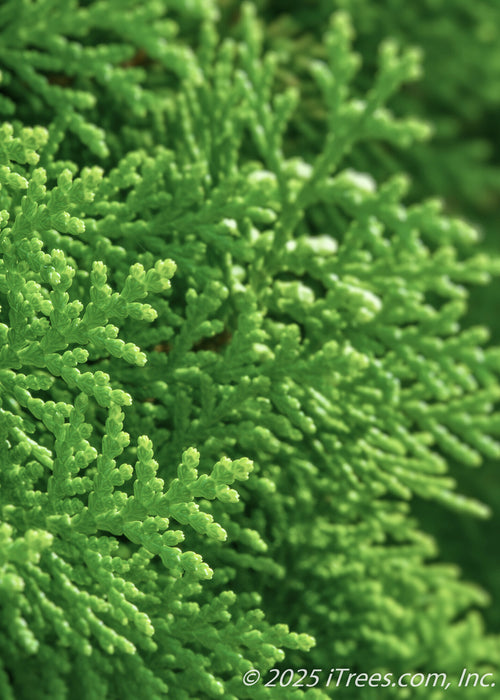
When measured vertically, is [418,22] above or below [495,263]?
above

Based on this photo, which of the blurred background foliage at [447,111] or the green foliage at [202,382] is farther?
the blurred background foliage at [447,111]

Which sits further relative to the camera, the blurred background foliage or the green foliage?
the blurred background foliage

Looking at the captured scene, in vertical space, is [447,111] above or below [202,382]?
above

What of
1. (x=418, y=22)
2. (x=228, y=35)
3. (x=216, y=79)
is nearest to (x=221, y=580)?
(x=216, y=79)

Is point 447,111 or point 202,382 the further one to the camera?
point 447,111

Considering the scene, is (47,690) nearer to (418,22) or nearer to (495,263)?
(495,263)

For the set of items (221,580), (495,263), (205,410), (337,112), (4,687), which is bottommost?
(4,687)

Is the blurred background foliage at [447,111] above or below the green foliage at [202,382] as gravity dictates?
above

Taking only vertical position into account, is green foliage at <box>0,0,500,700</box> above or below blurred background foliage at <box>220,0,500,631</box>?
below
